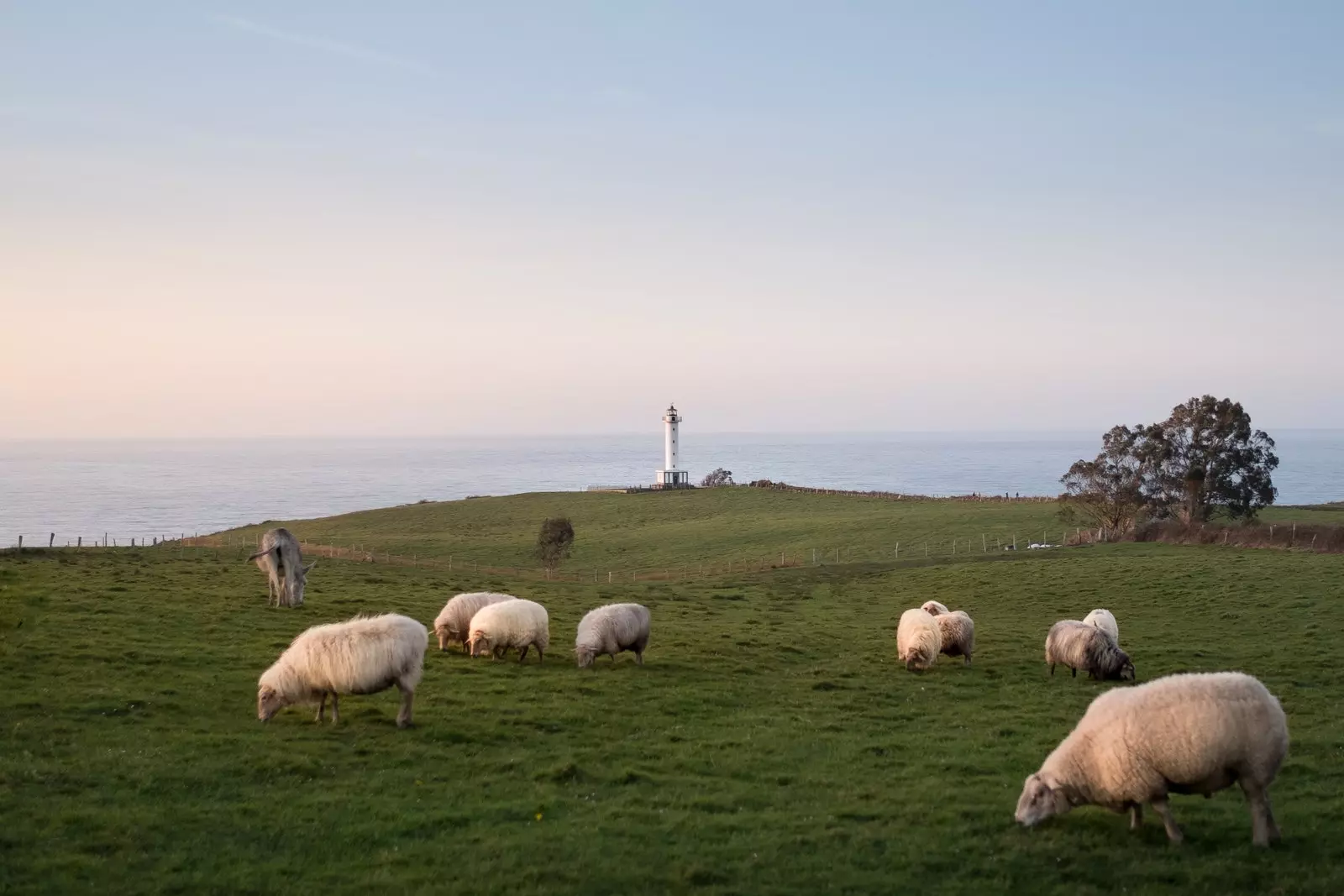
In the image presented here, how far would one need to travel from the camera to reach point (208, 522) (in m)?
116

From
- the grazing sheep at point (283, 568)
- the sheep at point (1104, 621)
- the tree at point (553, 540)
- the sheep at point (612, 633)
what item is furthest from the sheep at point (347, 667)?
the tree at point (553, 540)

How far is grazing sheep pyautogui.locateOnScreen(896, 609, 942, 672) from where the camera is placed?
22469 mm

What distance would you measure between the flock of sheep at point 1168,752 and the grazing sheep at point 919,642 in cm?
1106

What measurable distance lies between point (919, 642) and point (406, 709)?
39.3 feet

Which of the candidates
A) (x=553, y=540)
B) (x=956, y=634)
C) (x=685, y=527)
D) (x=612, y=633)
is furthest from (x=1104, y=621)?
(x=685, y=527)

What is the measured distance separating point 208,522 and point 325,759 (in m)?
114

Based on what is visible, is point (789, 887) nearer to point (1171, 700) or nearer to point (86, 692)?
point (1171, 700)

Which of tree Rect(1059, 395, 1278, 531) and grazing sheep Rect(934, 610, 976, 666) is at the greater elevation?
tree Rect(1059, 395, 1278, 531)

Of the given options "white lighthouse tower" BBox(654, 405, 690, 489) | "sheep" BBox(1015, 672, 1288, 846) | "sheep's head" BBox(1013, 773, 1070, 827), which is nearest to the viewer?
"sheep" BBox(1015, 672, 1288, 846)

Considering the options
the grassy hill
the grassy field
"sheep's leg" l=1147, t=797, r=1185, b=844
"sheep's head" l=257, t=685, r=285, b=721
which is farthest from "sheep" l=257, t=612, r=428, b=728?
"sheep's leg" l=1147, t=797, r=1185, b=844

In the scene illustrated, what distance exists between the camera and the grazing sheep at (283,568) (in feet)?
90.2

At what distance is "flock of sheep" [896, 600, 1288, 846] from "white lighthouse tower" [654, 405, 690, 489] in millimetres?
93414

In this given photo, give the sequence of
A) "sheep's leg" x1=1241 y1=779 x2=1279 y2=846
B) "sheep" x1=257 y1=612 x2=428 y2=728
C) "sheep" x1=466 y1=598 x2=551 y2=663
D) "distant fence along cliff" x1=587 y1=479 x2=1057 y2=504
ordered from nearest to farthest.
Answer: "sheep's leg" x1=1241 y1=779 x2=1279 y2=846
"sheep" x1=257 y1=612 x2=428 y2=728
"sheep" x1=466 y1=598 x2=551 y2=663
"distant fence along cliff" x1=587 y1=479 x2=1057 y2=504

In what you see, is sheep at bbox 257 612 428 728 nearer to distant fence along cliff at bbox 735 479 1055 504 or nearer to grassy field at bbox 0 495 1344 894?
grassy field at bbox 0 495 1344 894
